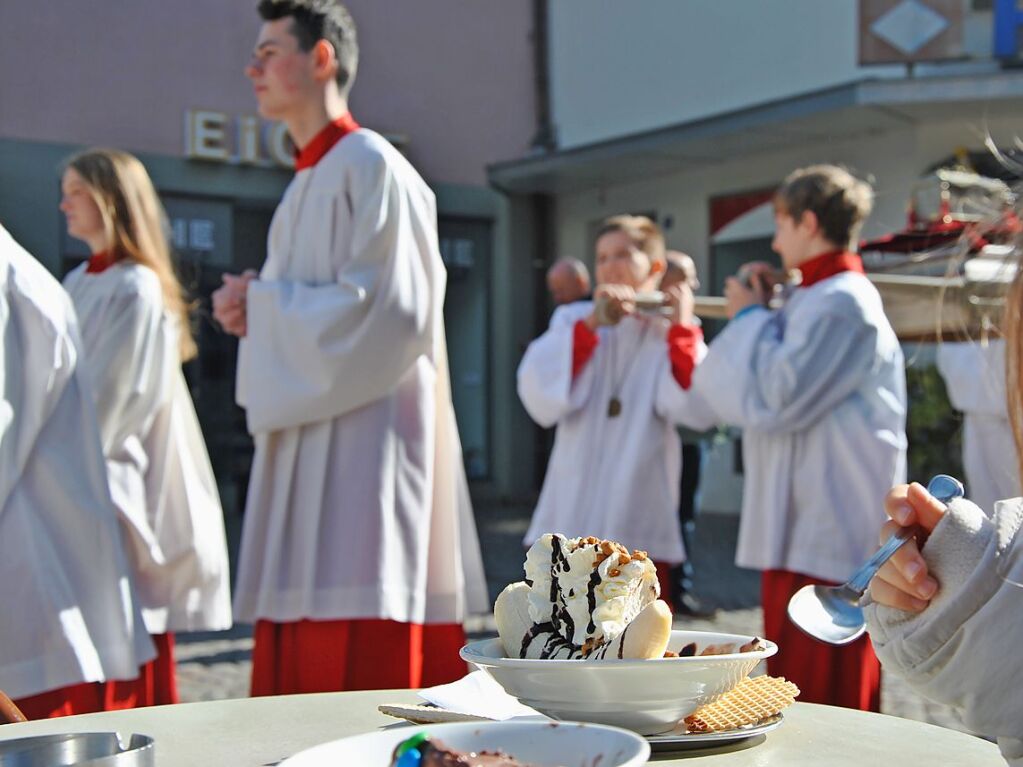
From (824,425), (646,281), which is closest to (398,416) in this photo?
(824,425)

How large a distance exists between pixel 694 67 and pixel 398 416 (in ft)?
34.3

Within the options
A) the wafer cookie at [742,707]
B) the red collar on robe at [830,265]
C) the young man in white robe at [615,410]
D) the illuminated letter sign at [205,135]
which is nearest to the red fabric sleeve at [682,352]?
the young man in white robe at [615,410]

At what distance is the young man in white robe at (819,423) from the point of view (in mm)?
4309

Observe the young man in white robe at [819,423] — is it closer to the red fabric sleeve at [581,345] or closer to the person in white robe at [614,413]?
the person in white robe at [614,413]

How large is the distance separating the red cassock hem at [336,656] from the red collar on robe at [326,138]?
4.16ft

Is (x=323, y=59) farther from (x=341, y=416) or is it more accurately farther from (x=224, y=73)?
(x=224, y=73)

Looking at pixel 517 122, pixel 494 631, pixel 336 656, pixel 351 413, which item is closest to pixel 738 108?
pixel 517 122

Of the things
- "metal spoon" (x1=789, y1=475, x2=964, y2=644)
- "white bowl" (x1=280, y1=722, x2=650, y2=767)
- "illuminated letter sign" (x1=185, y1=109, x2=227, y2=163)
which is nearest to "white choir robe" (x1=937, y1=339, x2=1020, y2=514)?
"metal spoon" (x1=789, y1=475, x2=964, y2=644)

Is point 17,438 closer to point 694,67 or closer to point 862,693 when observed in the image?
point 862,693

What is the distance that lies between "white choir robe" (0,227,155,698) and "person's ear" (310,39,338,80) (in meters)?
1.16

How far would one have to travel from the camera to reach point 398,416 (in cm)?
376

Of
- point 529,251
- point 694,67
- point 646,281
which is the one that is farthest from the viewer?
point 529,251

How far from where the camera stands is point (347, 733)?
1421 mm

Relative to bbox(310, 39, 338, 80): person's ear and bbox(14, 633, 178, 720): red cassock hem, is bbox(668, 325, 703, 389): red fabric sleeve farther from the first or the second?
bbox(14, 633, 178, 720): red cassock hem
